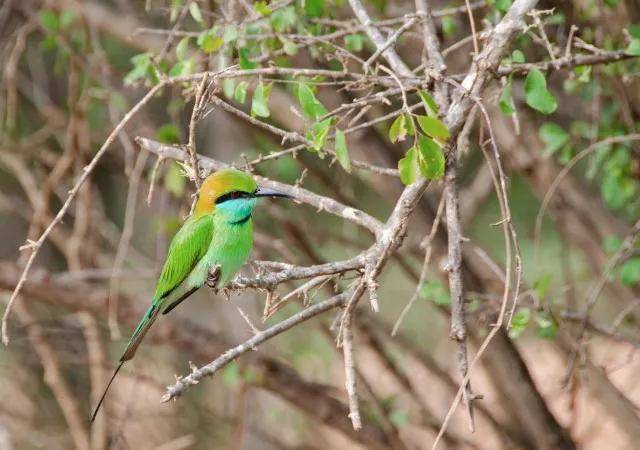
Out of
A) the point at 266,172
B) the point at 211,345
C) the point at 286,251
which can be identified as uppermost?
the point at 266,172

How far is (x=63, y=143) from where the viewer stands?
219 inches

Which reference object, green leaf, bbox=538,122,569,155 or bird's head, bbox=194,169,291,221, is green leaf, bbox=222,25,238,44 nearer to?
bird's head, bbox=194,169,291,221

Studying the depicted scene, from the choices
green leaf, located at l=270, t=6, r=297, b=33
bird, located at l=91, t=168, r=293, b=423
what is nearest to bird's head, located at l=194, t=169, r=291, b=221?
bird, located at l=91, t=168, r=293, b=423

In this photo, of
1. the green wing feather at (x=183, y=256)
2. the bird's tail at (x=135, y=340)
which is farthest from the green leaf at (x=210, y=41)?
the bird's tail at (x=135, y=340)

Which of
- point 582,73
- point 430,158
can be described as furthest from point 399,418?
point 430,158

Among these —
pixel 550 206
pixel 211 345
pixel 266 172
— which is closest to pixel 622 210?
pixel 550 206

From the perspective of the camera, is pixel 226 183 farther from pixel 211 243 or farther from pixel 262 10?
pixel 262 10

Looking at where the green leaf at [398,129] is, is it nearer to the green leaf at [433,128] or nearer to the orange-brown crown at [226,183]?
the green leaf at [433,128]

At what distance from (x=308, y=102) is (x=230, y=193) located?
0.77 m

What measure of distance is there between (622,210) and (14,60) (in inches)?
116

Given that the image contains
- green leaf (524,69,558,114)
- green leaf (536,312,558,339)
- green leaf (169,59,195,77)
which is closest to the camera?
green leaf (524,69,558,114)

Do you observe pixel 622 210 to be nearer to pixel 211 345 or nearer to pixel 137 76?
pixel 211 345

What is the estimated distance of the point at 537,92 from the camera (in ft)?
8.82

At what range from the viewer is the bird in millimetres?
3072
